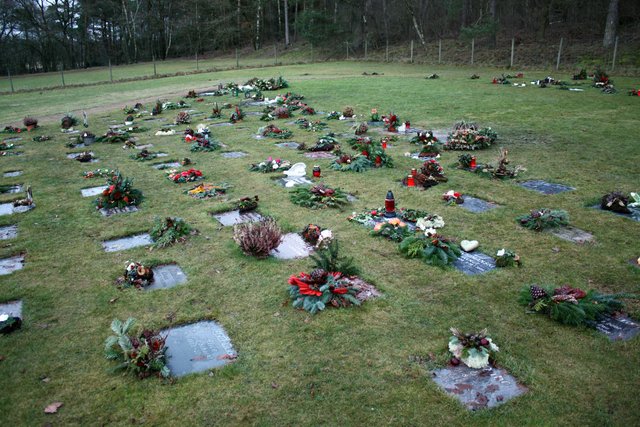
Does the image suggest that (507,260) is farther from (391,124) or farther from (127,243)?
(391,124)

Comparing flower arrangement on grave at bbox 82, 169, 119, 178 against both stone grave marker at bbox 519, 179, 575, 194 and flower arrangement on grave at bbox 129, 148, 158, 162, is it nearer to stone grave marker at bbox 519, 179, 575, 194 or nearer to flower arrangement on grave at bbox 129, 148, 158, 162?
flower arrangement on grave at bbox 129, 148, 158, 162

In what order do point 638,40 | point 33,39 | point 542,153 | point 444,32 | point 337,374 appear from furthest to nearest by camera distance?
point 33,39
point 444,32
point 638,40
point 542,153
point 337,374

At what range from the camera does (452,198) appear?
7.96 metres

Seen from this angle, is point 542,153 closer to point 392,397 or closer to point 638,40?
point 392,397

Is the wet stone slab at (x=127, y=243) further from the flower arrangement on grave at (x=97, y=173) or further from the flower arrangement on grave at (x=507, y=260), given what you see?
the flower arrangement on grave at (x=507, y=260)

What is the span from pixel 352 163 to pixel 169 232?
4.44 meters

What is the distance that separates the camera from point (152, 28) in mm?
62969

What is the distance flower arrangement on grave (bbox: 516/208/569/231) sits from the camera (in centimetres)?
673

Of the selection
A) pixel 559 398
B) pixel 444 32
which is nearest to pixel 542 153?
pixel 559 398

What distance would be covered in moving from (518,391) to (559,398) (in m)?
0.29

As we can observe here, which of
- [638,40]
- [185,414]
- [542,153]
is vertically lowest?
[185,414]

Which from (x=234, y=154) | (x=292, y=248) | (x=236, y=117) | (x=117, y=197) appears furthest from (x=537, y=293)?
(x=236, y=117)

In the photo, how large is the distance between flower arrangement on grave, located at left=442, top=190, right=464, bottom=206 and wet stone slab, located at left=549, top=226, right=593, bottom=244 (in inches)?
62.9

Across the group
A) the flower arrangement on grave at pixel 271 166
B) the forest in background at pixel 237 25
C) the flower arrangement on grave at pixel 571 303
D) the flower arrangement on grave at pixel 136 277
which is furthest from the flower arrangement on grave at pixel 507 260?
the forest in background at pixel 237 25
